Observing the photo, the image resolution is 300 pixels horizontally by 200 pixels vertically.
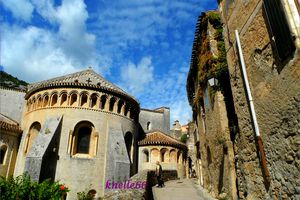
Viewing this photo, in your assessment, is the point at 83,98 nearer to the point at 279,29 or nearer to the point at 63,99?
the point at 63,99

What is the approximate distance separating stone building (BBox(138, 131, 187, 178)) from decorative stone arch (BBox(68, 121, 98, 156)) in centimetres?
609

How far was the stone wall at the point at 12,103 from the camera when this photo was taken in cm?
2800

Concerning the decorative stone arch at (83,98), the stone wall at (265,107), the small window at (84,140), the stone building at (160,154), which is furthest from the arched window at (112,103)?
the stone wall at (265,107)

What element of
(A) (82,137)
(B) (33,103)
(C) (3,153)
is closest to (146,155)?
(A) (82,137)

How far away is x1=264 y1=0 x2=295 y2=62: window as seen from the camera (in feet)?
14.6

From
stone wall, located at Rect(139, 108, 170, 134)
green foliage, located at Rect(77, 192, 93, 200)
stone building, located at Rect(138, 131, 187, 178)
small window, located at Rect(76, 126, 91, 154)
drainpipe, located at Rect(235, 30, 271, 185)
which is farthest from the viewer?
stone wall, located at Rect(139, 108, 170, 134)

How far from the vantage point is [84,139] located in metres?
19.6

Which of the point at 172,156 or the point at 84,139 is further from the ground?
the point at 84,139

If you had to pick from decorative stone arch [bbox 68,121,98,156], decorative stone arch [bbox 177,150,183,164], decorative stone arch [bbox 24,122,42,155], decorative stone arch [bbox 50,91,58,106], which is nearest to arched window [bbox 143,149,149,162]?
decorative stone arch [bbox 177,150,183,164]

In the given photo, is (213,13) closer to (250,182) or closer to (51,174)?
(250,182)

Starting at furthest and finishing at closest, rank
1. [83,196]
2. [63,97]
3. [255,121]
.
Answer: [63,97] → [83,196] → [255,121]

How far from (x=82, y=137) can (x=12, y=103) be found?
1510cm

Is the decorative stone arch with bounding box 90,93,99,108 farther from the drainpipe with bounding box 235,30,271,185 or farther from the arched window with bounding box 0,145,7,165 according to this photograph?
the drainpipe with bounding box 235,30,271,185

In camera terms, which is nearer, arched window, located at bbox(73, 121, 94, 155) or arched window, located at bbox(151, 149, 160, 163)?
arched window, located at bbox(73, 121, 94, 155)
